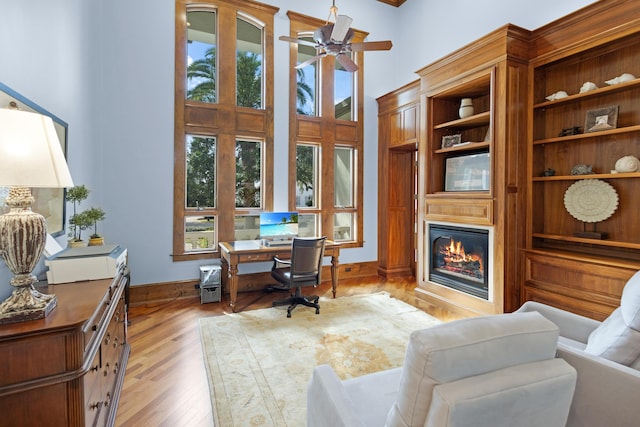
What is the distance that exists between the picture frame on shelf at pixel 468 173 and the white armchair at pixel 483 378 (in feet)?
9.30

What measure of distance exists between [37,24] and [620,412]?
3890mm

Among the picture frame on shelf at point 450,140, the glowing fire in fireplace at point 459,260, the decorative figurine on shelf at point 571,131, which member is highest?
the picture frame on shelf at point 450,140

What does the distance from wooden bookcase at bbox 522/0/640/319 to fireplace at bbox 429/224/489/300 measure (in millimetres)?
422

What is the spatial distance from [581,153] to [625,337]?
2690 mm

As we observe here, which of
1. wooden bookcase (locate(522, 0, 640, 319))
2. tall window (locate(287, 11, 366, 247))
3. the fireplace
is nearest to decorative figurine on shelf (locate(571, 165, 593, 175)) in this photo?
wooden bookcase (locate(522, 0, 640, 319))

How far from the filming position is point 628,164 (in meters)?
2.85

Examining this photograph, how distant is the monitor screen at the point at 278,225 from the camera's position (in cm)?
434

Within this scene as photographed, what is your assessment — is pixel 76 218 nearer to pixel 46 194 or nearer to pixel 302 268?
pixel 46 194

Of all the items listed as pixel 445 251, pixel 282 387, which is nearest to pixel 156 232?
pixel 282 387

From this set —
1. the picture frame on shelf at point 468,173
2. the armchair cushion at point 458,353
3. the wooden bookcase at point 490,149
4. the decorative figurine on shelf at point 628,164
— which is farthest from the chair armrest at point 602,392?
the picture frame on shelf at point 468,173

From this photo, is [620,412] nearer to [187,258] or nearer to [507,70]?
[507,70]

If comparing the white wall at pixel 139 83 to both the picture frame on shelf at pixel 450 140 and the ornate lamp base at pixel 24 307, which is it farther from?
the ornate lamp base at pixel 24 307

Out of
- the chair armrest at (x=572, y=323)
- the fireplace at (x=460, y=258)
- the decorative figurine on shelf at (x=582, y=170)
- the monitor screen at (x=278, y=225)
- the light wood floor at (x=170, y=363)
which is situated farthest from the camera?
the monitor screen at (x=278, y=225)

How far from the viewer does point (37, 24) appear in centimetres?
218
